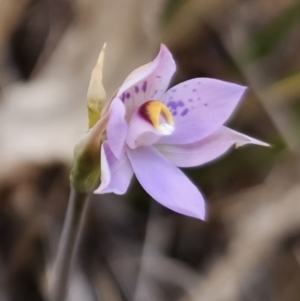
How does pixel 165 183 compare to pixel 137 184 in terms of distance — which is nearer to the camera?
pixel 165 183

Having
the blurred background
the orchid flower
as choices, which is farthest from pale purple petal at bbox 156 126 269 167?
the blurred background

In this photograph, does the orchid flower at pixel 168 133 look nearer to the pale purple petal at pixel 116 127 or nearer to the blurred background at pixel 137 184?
the pale purple petal at pixel 116 127

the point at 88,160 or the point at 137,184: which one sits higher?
the point at 88,160

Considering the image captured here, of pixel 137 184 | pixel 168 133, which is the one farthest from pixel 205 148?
pixel 137 184

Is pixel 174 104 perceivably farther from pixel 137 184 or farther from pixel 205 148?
pixel 137 184

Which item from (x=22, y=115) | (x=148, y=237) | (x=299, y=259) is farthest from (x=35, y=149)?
(x=299, y=259)

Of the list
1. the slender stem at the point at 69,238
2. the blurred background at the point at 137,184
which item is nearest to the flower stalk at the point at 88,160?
the slender stem at the point at 69,238
